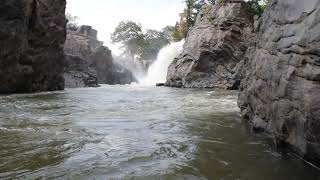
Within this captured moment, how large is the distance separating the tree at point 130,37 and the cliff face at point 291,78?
53.3 meters

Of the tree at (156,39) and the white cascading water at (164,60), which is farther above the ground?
the tree at (156,39)

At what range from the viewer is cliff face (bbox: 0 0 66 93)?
14797 mm

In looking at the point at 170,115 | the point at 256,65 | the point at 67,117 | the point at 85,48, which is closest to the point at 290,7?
the point at 256,65

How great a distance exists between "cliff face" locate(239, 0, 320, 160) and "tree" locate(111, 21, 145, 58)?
5328 cm

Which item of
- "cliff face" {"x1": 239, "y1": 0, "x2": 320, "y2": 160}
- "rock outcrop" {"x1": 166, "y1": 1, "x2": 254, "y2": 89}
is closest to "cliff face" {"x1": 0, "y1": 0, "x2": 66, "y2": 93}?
"rock outcrop" {"x1": 166, "y1": 1, "x2": 254, "y2": 89}

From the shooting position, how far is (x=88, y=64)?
108ft

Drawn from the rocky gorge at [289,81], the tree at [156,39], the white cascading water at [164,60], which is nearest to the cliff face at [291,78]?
the rocky gorge at [289,81]

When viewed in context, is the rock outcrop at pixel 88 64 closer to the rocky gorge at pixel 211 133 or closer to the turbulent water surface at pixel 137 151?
the rocky gorge at pixel 211 133

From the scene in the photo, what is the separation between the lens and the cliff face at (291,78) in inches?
144

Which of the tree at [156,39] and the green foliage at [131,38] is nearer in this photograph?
the green foliage at [131,38]

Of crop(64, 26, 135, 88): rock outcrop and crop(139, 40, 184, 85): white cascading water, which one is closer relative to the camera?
crop(64, 26, 135, 88): rock outcrop

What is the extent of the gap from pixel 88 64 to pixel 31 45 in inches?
615

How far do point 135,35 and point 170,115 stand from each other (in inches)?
2081

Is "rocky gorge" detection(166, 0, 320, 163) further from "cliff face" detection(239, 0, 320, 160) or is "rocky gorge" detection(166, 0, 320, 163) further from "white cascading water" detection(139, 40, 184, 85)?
"white cascading water" detection(139, 40, 184, 85)
